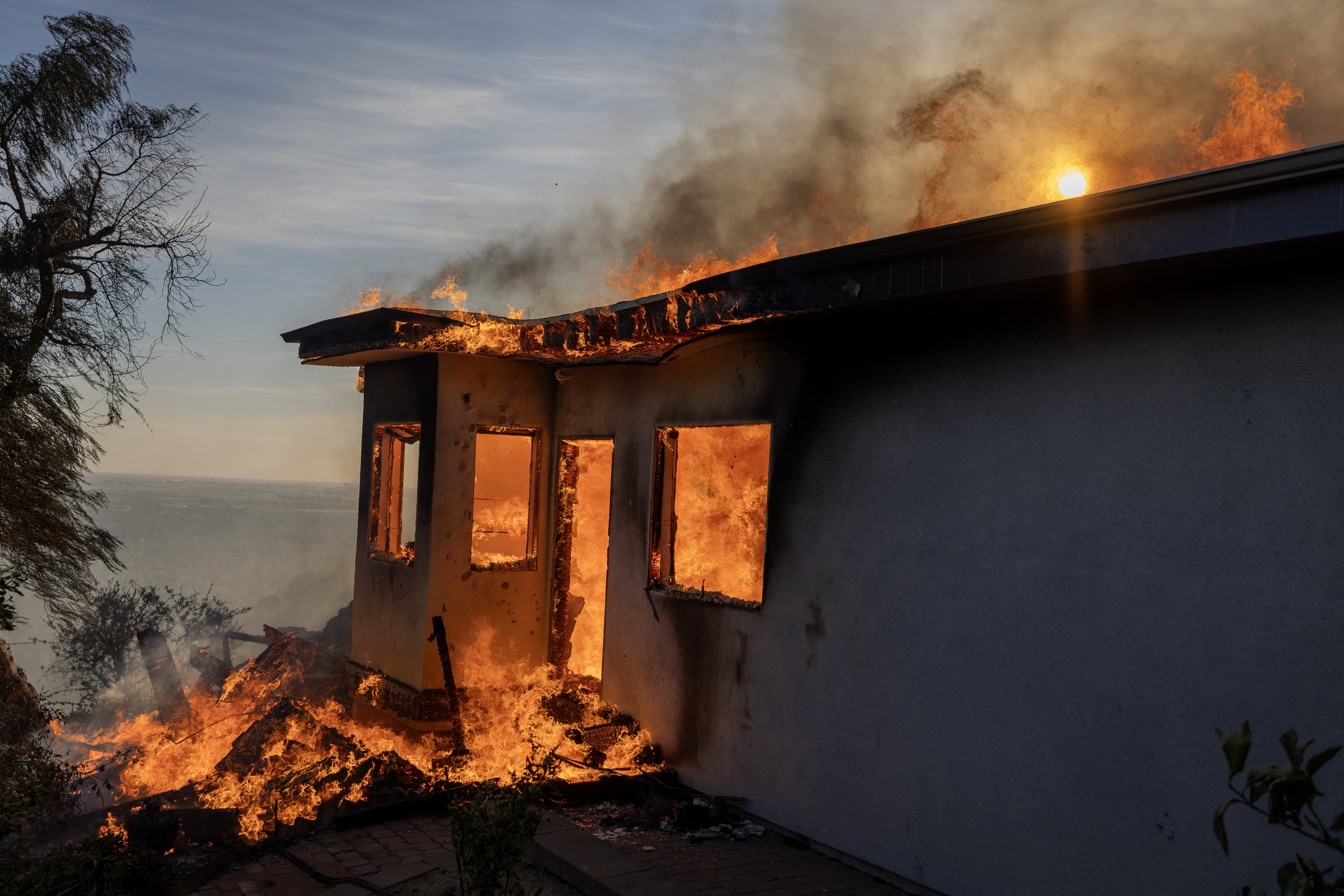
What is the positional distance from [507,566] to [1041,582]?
244 inches

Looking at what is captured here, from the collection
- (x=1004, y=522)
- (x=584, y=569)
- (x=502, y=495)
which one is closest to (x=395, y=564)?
(x=584, y=569)

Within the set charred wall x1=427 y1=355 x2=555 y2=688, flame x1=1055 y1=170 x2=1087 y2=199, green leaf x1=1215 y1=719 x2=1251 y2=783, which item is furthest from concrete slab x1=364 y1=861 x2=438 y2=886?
flame x1=1055 y1=170 x2=1087 y2=199

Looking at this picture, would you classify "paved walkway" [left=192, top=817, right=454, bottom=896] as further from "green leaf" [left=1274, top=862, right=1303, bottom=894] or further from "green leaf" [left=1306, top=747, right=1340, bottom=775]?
"green leaf" [left=1306, top=747, right=1340, bottom=775]

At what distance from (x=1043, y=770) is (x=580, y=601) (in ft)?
23.6

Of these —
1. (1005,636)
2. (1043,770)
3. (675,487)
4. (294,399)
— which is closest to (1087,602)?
(1005,636)

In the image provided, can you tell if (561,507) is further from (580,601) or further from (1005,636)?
(1005,636)

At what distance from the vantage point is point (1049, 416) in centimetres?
493

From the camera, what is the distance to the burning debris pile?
7809 millimetres

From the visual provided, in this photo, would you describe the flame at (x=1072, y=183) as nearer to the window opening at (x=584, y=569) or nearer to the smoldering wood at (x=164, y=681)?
the window opening at (x=584, y=569)

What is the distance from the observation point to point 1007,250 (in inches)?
177

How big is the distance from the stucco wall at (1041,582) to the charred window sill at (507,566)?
3217mm

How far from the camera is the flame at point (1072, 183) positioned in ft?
38.2

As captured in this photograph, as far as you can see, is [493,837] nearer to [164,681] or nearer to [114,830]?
[114,830]

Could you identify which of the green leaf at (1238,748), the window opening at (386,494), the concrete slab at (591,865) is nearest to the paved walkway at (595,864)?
the concrete slab at (591,865)
